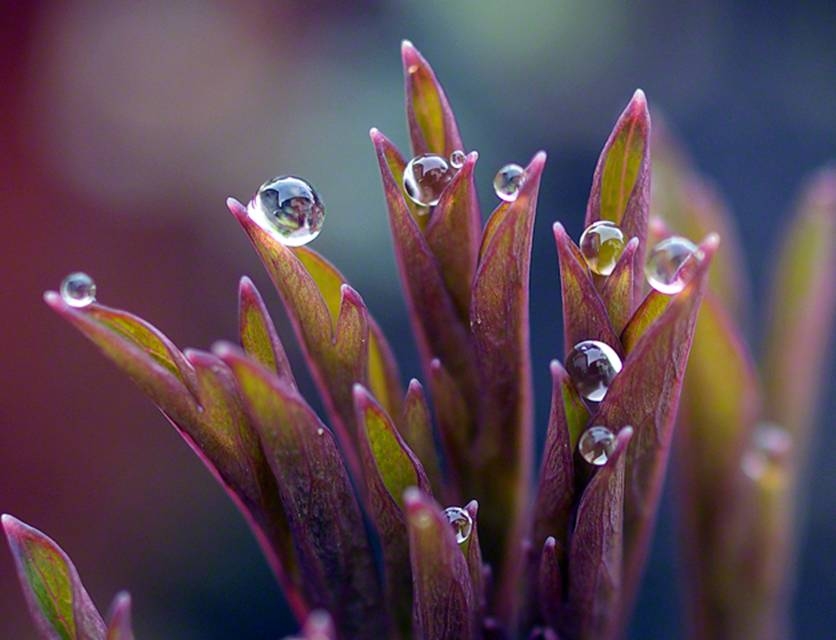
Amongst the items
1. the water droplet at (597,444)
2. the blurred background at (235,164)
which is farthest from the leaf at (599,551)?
the blurred background at (235,164)

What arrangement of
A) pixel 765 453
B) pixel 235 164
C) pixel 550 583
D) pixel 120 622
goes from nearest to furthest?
pixel 120 622 < pixel 550 583 < pixel 765 453 < pixel 235 164

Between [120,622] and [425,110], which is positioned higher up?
[425,110]

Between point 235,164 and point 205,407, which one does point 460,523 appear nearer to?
point 205,407

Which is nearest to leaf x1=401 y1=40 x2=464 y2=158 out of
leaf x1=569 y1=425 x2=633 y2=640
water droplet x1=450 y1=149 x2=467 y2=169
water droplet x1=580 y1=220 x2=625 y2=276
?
water droplet x1=450 y1=149 x2=467 y2=169

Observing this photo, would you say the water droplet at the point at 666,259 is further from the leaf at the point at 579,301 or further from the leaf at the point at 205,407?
the leaf at the point at 205,407

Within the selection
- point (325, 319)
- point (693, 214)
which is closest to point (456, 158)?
point (325, 319)

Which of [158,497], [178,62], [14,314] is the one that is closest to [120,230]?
[14,314]

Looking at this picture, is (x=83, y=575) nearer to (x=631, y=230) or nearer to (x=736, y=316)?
(x=736, y=316)

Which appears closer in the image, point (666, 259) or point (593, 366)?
point (593, 366)
